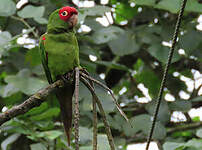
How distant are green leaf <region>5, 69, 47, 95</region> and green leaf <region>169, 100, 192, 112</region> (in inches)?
34.5

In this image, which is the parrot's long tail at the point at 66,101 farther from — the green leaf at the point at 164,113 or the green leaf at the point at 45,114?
the green leaf at the point at 164,113

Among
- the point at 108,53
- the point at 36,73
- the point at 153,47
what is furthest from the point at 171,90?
the point at 36,73

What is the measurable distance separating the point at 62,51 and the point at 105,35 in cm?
66

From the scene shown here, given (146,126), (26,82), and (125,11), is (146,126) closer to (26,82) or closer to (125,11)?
(26,82)

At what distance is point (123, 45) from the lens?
8.76 ft

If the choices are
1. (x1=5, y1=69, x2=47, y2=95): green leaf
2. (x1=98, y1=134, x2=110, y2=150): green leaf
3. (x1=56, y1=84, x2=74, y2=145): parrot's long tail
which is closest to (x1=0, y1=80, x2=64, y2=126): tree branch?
(x1=98, y1=134, x2=110, y2=150): green leaf

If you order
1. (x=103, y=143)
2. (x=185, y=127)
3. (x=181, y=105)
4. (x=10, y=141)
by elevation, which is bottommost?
(x=185, y=127)

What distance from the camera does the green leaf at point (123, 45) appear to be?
2.65m

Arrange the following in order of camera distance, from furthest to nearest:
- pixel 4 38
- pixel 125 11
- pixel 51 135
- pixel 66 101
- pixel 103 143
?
pixel 125 11 < pixel 4 38 < pixel 51 135 < pixel 66 101 < pixel 103 143

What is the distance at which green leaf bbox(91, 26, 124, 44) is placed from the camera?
2.45 m

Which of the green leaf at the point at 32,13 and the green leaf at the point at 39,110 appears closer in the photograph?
the green leaf at the point at 39,110

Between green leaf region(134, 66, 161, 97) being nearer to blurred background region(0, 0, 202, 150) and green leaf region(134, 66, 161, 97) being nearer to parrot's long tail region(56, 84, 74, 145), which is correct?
blurred background region(0, 0, 202, 150)

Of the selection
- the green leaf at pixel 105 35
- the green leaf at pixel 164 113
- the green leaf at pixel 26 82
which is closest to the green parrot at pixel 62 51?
the green leaf at pixel 26 82

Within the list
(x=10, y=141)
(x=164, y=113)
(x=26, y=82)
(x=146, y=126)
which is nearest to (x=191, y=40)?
(x=164, y=113)
